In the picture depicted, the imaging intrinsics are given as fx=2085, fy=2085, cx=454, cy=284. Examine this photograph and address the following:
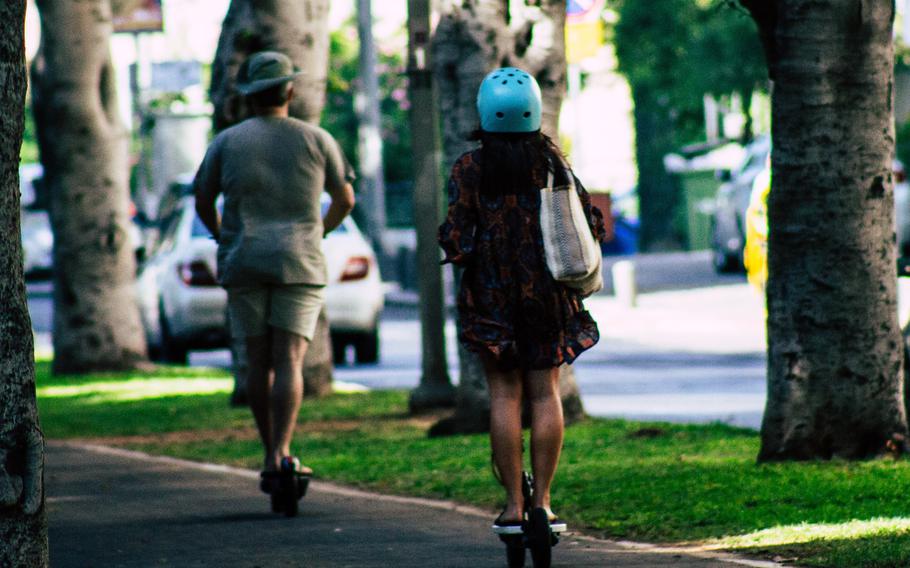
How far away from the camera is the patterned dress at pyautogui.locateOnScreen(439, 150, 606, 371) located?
22.1 feet

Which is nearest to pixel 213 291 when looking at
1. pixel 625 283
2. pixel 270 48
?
pixel 270 48

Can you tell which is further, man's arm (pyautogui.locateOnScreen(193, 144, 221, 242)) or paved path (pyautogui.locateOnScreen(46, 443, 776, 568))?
man's arm (pyautogui.locateOnScreen(193, 144, 221, 242))

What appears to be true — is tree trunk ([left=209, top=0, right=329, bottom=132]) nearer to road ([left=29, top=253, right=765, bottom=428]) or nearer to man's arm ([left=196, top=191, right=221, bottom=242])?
road ([left=29, top=253, right=765, bottom=428])

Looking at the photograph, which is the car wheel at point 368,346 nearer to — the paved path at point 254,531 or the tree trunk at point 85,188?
the tree trunk at point 85,188

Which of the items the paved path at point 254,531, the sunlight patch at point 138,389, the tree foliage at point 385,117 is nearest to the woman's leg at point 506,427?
the paved path at point 254,531

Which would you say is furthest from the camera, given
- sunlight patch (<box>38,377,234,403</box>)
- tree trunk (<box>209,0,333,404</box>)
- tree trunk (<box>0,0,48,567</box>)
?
sunlight patch (<box>38,377,234,403</box>)

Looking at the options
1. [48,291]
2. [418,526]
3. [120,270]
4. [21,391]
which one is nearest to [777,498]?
[418,526]

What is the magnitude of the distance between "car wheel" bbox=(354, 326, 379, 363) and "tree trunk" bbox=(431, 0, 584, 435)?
23.0ft

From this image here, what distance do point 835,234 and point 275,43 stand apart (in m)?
6.13

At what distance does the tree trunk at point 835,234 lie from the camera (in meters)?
8.48

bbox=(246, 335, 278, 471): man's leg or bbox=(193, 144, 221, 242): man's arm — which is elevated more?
bbox=(193, 144, 221, 242): man's arm

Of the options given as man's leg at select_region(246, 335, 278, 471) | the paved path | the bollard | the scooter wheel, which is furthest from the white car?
the scooter wheel

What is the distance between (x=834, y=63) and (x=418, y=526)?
8.32 ft

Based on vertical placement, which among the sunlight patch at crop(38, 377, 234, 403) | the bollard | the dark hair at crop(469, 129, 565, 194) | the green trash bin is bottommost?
the green trash bin
